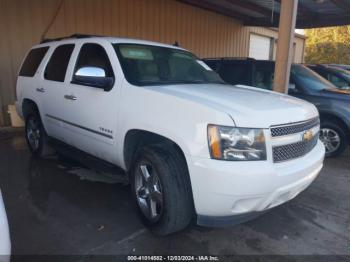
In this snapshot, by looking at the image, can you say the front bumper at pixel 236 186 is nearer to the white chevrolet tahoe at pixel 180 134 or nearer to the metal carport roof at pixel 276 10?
the white chevrolet tahoe at pixel 180 134

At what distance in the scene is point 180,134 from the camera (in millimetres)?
2680

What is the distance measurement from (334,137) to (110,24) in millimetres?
6939

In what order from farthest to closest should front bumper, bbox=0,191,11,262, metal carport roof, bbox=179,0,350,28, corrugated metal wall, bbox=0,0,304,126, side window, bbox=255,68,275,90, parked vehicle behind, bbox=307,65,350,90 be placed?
metal carport roof, bbox=179,0,350,28, corrugated metal wall, bbox=0,0,304,126, parked vehicle behind, bbox=307,65,350,90, side window, bbox=255,68,275,90, front bumper, bbox=0,191,11,262

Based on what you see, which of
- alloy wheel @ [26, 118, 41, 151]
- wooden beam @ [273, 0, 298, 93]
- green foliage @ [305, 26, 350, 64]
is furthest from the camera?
green foliage @ [305, 26, 350, 64]

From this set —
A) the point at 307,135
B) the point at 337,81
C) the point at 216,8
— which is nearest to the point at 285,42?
the point at 307,135

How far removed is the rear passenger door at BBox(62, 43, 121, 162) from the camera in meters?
3.44

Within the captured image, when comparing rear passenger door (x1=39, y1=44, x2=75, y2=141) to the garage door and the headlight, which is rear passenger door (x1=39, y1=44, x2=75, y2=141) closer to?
the headlight

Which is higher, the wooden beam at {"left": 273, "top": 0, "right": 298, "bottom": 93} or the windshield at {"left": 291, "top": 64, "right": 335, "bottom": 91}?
the wooden beam at {"left": 273, "top": 0, "right": 298, "bottom": 93}

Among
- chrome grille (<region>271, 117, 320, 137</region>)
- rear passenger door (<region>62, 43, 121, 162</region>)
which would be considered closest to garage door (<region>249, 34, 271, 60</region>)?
rear passenger door (<region>62, 43, 121, 162</region>)

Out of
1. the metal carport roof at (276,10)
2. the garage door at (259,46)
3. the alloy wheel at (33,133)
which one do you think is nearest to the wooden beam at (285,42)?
the alloy wheel at (33,133)

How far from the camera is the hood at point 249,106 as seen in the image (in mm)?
2594

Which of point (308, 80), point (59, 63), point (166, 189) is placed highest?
point (59, 63)

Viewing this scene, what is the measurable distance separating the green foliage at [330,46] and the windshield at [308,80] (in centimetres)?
2112

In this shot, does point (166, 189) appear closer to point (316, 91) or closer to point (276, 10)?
point (316, 91)
